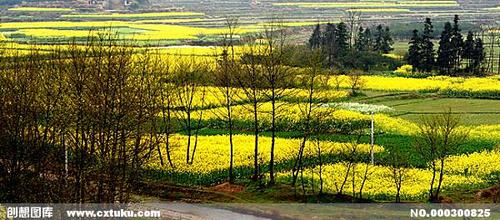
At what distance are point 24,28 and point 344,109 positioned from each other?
44.5m

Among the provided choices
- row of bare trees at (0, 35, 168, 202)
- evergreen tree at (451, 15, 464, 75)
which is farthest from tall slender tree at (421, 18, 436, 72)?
row of bare trees at (0, 35, 168, 202)

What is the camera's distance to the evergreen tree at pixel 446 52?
2048 inches

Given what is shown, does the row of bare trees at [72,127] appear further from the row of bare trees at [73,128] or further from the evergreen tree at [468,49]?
the evergreen tree at [468,49]

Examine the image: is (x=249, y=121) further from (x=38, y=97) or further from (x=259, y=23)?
(x=259, y=23)

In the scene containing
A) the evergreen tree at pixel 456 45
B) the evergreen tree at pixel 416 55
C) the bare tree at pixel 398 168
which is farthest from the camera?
the evergreen tree at pixel 416 55

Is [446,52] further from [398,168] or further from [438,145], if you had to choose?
[398,168]

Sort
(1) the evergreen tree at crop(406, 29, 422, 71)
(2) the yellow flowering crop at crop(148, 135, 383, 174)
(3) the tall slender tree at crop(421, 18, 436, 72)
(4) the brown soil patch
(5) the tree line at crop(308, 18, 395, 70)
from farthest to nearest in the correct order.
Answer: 1. (5) the tree line at crop(308, 18, 395, 70)
2. (1) the evergreen tree at crop(406, 29, 422, 71)
3. (3) the tall slender tree at crop(421, 18, 436, 72)
4. (2) the yellow flowering crop at crop(148, 135, 383, 174)
5. (4) the brown soil patch


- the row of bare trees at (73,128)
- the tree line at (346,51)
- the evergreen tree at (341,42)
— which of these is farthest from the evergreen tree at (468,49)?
the row of bare trees at (73,128)

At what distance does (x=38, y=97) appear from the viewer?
2036cm

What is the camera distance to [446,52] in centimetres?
5247

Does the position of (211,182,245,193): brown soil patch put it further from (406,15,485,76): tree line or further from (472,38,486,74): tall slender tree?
(472,38,486,74): tall slender tree

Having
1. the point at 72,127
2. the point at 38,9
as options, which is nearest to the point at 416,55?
the point at 72,127

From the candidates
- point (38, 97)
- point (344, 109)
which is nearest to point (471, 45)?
point (344, 109)

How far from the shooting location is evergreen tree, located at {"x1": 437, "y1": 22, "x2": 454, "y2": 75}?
5203 centimetres
